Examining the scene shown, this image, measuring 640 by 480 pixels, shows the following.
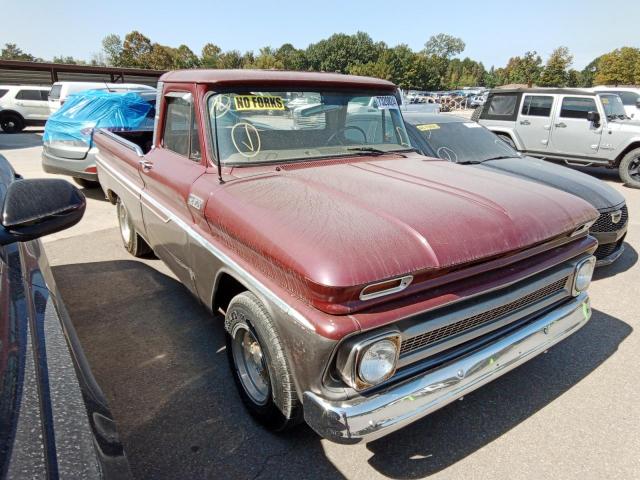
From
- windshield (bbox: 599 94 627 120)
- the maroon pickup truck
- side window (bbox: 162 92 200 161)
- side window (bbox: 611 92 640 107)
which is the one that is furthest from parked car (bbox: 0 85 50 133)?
side window (bbox: 611 92 640 107)

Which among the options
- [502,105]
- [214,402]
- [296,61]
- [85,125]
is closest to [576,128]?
[502,105]

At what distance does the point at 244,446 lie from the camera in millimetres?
2314

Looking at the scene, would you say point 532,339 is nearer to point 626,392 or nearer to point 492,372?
point 492,372

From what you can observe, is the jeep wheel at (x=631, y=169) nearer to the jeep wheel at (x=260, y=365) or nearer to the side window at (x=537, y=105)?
the side window at (x=537, y=105)

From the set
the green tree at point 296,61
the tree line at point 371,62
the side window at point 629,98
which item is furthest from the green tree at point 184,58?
the side window at point 629,98

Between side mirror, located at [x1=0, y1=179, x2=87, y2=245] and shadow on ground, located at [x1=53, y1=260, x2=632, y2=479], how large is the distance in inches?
52.2

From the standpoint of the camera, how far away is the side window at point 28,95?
1641cm

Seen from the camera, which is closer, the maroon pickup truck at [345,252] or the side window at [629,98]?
the maroon pickup truck at [345,252]

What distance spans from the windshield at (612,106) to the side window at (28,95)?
1894 cm

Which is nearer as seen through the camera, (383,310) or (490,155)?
(383,310)

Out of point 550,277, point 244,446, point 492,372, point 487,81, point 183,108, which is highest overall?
point 487,81

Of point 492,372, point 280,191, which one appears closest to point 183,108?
point 280,191

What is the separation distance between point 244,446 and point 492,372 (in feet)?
4.52

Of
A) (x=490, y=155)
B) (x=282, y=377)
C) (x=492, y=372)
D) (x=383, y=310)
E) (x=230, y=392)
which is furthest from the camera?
(x=490, y=155)
